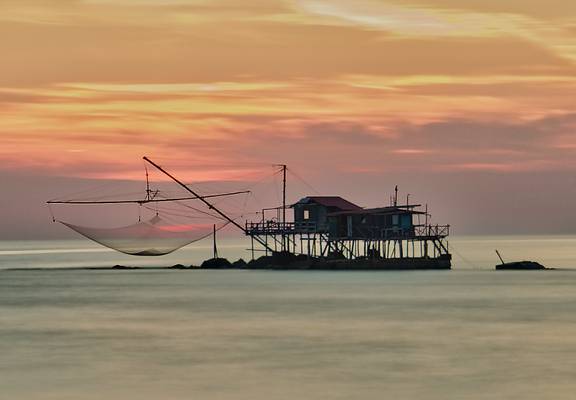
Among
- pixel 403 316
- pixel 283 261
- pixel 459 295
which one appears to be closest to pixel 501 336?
pixel 403 316

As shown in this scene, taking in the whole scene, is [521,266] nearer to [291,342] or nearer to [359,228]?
[359,228]

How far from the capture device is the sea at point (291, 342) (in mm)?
39719

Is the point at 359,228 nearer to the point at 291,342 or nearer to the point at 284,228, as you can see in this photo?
the point at 284,228

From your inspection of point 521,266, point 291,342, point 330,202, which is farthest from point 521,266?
point 291,342

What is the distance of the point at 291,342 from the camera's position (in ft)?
175

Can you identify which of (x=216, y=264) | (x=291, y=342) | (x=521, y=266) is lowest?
(x=291, y=342)

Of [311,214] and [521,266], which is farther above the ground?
[311,214]

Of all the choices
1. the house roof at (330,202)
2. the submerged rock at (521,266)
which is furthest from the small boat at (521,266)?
the house roof at (330,202)

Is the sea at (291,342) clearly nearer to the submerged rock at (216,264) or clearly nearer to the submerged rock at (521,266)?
the submerged rock at (521,266)

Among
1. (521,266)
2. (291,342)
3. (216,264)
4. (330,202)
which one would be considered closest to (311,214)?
(330,202)

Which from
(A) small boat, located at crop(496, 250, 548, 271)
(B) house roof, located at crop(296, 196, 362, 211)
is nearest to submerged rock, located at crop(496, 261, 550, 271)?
(A) small boat, located at crop(496, 250, 548, 271)

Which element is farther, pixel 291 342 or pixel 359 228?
pixel 359 228

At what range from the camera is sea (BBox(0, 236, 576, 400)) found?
130ft

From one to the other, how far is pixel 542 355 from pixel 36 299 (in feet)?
151
